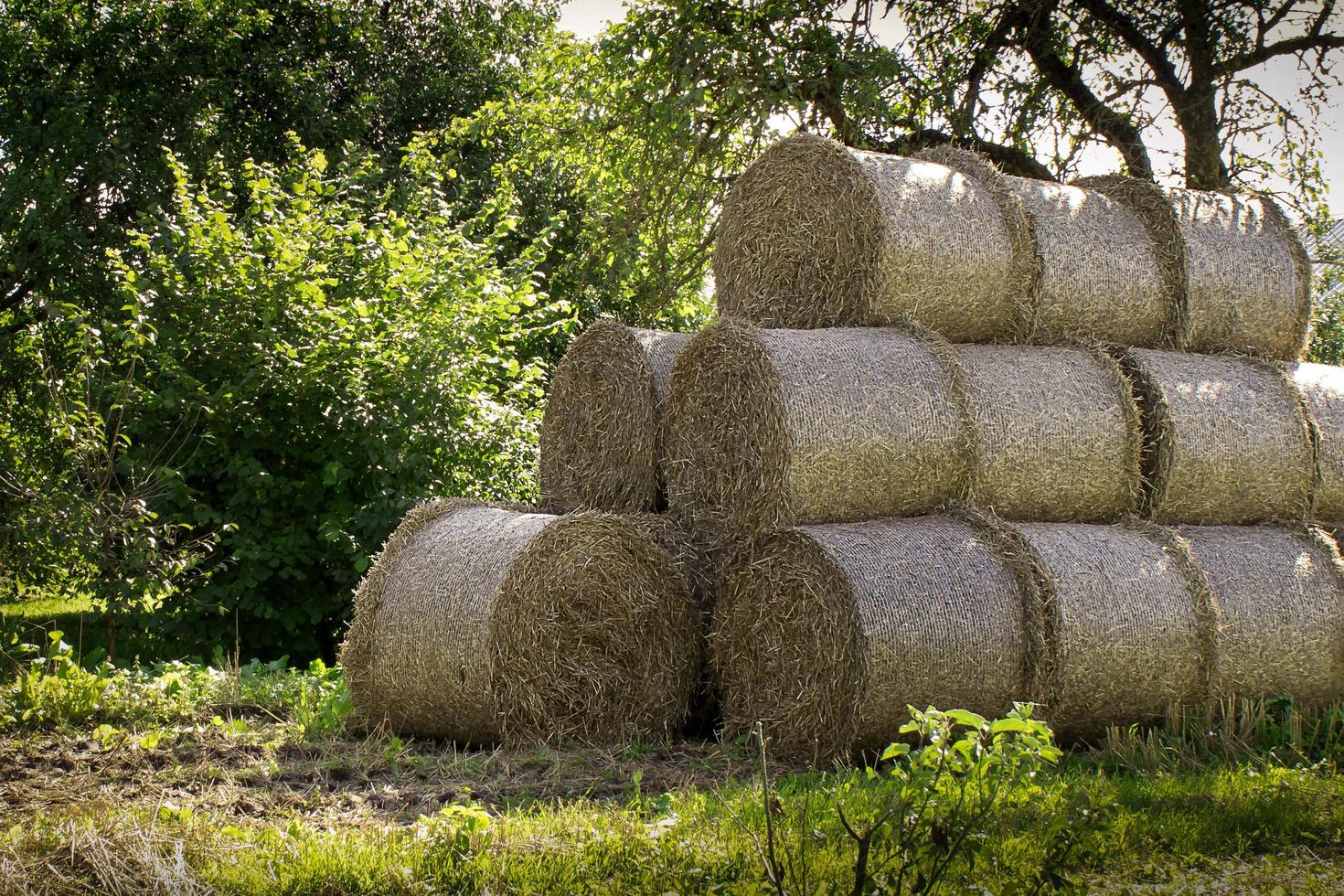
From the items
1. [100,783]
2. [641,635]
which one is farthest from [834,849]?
[100,783]

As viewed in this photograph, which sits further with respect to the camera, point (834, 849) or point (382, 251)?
point (382, 251)

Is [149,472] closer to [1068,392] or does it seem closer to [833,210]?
[833,210]

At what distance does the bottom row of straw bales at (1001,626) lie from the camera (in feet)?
17.5

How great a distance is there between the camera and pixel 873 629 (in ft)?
17.2

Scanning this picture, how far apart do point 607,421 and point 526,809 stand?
2.76m

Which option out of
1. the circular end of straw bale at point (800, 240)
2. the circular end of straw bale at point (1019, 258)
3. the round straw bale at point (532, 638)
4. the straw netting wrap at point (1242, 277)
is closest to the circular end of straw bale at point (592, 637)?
the round straw bale at point (532, 638)

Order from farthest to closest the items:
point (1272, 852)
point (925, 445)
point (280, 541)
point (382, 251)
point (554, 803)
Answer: point (382, 251), point (280, 541), point (925, 445), point (554, 803), point (1272, 852)

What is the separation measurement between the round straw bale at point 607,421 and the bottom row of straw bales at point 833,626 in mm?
574

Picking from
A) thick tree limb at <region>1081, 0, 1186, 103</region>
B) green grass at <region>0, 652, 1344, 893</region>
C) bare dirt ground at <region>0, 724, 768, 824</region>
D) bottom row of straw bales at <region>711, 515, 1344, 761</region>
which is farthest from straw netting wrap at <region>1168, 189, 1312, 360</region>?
thick tree limb at <region>1081, 0, 1186, 103</region>

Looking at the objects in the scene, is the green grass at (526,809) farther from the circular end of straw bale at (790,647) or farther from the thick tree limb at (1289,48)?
the thick tree limb at (1289,48)

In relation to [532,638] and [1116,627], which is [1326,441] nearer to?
[1116,627]

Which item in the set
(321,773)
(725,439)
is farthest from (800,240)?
(321,773)

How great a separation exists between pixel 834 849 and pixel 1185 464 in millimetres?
3520

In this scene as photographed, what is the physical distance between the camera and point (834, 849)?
3.81 meters
